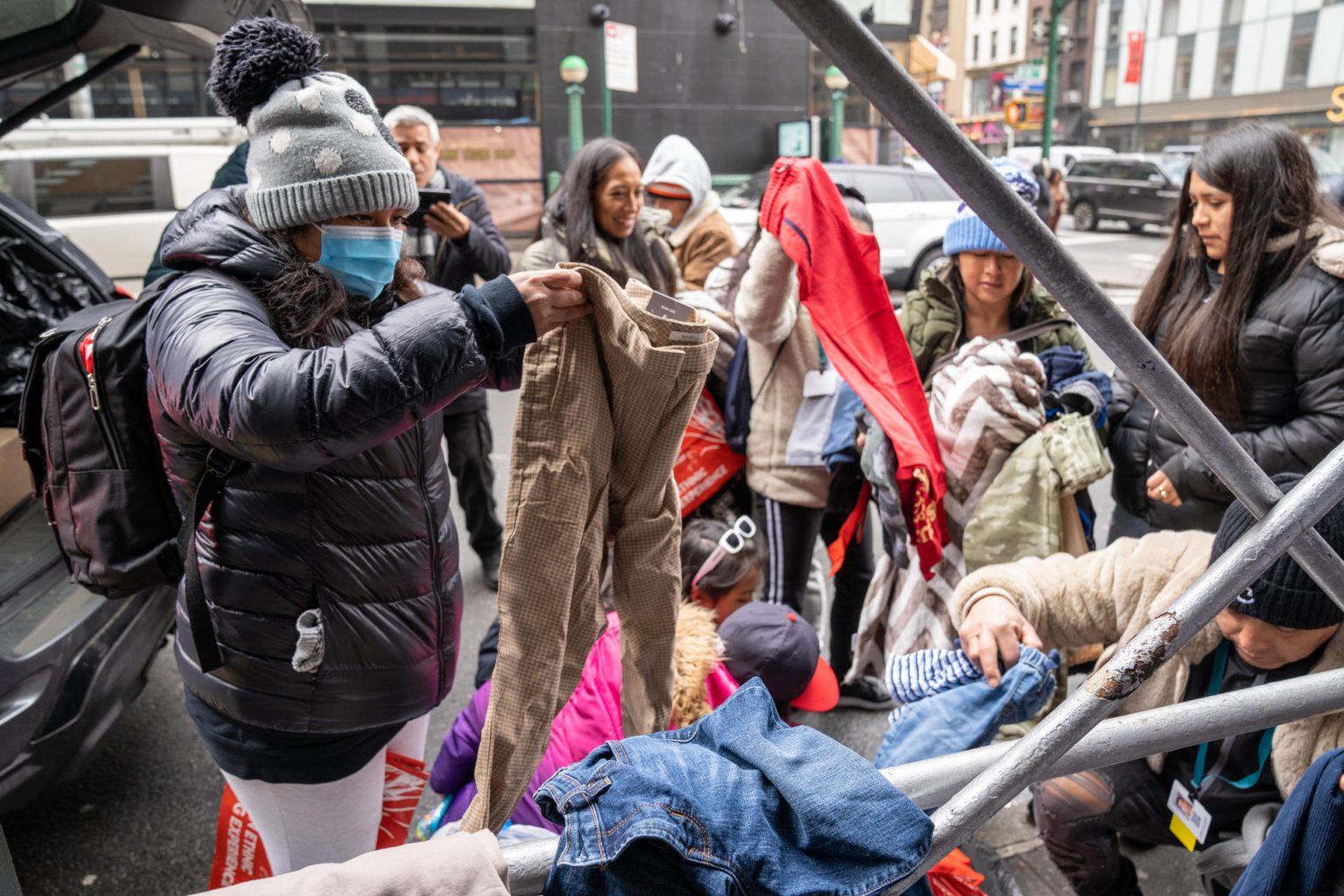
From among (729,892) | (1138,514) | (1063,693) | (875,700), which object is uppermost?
(729,892)

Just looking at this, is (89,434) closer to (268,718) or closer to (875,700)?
(268,718)

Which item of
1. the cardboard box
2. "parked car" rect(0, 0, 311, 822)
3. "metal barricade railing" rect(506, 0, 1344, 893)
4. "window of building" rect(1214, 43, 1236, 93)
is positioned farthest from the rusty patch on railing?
"window of building" rect(1214, 43, 1236, 93)

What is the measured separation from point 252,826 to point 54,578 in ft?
3.71

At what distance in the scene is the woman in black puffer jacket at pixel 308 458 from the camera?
1.43 meters

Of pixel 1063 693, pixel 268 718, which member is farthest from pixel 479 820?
pixel 1063 693

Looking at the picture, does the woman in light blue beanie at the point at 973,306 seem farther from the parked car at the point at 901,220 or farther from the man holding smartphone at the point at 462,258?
the parked car at the point at 901,220

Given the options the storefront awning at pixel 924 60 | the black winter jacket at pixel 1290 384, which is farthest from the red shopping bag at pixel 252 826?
the storefront awning at pixel 924 60

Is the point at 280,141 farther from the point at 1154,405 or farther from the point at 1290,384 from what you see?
the point at 1290,384

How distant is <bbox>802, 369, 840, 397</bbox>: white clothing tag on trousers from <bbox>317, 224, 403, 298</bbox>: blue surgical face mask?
1.66 meters

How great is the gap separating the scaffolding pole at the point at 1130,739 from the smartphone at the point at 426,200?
1228 millimetres

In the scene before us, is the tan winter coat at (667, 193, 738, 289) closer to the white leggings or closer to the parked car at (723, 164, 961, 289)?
the white leggings

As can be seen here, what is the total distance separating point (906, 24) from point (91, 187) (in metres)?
16.2

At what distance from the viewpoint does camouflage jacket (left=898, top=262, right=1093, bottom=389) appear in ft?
9.96

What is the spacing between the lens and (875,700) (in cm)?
350
